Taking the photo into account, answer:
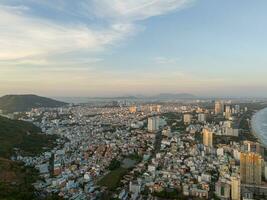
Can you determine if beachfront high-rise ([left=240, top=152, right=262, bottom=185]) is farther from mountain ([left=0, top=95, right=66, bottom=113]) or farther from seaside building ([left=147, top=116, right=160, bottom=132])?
mountain ([left=0, top=95, right=66, bottom=113])

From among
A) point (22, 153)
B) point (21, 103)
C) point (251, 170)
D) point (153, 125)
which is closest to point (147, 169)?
point (251, 170)

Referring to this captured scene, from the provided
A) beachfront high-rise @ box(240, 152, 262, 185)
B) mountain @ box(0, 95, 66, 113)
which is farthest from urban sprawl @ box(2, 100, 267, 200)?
mountain @ box(0, 95, 66, 113)

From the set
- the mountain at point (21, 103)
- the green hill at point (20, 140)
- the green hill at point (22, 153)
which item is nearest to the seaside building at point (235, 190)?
the green hill at point (22, 153)

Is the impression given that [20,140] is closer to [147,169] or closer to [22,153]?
[22,153]

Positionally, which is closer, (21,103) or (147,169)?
(147,169)

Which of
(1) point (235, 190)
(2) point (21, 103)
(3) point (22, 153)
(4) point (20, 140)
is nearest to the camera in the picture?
(1) point (235, 190)

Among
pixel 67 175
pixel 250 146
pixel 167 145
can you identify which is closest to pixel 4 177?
pixel 67 175

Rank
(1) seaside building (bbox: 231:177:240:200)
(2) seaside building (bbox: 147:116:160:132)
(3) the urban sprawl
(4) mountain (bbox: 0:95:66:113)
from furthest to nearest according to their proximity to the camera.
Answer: (4) mountain (bbox: 0:95:66:113) → (2) seaside building (bbox: 147:116:160:132) → (3) the urban sprawl → (1) seaside building (bbox: 231:177:240:200)

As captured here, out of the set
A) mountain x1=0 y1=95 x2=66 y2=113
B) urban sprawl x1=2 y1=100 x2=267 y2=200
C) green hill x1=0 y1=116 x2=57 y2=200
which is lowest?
urban sprawl x1=2 y1=100 x2=267 y2=200

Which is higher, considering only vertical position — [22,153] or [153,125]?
[153,125]
